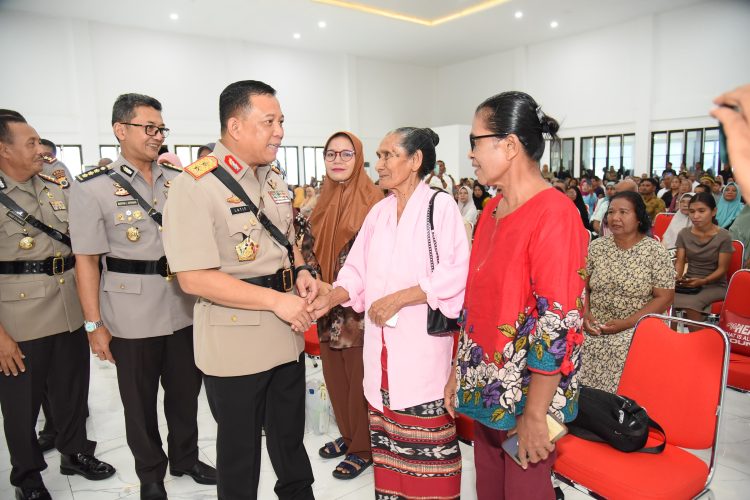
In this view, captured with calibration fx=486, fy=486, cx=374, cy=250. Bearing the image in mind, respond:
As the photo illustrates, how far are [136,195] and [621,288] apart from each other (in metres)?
2.50

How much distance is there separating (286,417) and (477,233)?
993 mm

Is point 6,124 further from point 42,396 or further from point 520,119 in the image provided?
point 520,119

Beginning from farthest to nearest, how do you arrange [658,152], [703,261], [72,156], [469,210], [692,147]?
[658,152]
[692,147]
[72,156]
[469,210]
[703,261]

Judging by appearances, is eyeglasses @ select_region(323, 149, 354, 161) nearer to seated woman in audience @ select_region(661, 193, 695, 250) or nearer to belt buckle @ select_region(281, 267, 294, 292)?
belt buckle @ select_region(281, 267, 294, 292)

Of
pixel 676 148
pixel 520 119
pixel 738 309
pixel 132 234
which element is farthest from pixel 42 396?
pixel 676 148

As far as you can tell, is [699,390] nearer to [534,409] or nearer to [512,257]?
[534,409]

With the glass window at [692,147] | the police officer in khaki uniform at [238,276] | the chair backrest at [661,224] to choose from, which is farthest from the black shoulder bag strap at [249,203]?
the glass window at [692,147]

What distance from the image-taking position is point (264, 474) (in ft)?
8.55

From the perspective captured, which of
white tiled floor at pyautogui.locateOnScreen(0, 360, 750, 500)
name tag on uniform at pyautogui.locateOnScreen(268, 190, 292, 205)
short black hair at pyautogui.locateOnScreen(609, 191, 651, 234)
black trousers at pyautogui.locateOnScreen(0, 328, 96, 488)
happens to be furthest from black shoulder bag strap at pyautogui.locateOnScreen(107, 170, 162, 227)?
short black hair at pyautogui.locateOnScreen(609, 191, 651, 234)

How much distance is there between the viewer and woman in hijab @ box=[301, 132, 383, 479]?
96.7 inches

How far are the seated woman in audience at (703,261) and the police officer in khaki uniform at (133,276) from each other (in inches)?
147

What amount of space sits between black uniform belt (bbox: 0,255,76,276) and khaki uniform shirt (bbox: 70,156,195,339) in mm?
381

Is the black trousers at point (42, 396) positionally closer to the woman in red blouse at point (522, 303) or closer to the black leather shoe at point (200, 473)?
the black leather shoe at point (200, 473)

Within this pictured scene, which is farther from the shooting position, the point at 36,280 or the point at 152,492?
the point at 36,280
